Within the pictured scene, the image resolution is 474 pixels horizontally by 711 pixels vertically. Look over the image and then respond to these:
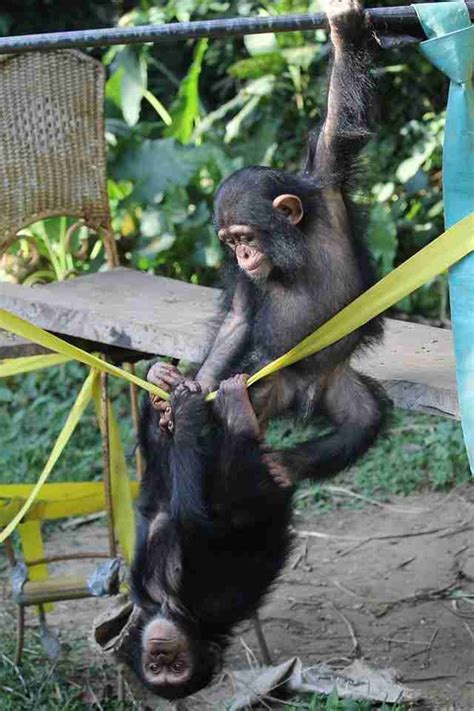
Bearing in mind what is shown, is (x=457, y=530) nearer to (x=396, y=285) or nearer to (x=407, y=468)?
(x=407, y=468)

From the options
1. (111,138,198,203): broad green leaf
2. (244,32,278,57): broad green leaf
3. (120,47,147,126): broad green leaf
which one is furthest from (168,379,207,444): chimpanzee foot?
(244,32,278,57): broad green leaf

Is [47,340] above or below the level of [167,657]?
above

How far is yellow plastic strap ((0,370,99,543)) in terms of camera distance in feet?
13.4

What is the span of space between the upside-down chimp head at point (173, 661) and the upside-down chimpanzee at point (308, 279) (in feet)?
2.13

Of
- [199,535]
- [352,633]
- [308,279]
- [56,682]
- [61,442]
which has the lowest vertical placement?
[352,633]

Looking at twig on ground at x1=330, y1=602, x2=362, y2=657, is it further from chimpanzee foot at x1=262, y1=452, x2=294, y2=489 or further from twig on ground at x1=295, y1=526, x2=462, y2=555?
chimpanzee foot at x1=262, y1=452, x2=294, y2=489

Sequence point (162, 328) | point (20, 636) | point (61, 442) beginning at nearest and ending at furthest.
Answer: point (61, 442) → point (162, 328) → point (20, 636)

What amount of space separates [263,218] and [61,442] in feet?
3.56

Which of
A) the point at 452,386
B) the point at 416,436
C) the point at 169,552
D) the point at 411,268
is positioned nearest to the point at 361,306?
the point at 411,268

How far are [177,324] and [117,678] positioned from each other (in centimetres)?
132

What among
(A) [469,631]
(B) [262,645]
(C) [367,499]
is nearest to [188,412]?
(B) [262,645]

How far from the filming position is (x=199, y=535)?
381 centimetres

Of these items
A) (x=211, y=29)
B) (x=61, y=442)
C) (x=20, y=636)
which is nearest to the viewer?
(x=211, y=29)

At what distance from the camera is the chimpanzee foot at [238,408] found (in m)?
3.55
